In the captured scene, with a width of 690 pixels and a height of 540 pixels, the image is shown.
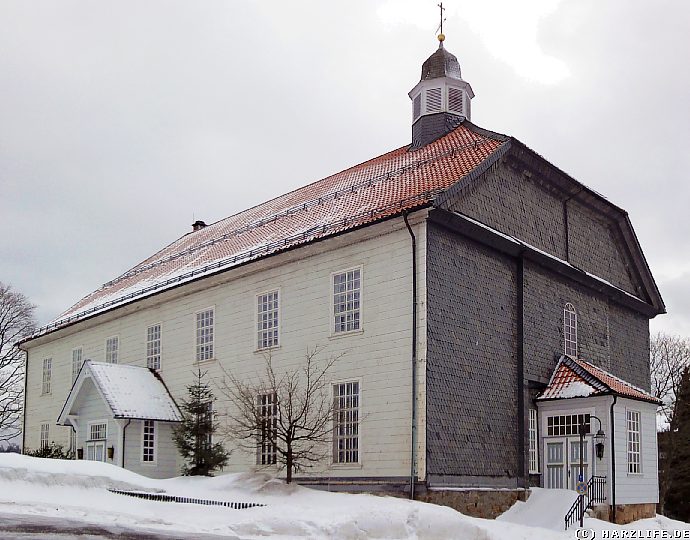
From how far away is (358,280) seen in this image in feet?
75.8

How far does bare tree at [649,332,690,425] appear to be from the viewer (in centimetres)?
5459

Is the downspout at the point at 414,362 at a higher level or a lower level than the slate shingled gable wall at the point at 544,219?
lower

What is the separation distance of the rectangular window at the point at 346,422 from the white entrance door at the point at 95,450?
953cm

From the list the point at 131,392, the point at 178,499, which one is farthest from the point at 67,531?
the point at 131,392

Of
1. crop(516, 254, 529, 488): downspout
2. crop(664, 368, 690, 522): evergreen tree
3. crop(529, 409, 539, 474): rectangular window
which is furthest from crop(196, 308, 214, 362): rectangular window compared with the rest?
crop(664, 368, 690, 522): evergreen tree

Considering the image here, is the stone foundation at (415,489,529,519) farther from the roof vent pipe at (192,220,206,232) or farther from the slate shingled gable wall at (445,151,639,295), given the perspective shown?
the roof vent pipe at (192,220,206,232)

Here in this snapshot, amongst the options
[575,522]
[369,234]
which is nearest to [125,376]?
[369,234]

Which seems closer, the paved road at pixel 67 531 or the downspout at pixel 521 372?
the paved road at pixel 67 531

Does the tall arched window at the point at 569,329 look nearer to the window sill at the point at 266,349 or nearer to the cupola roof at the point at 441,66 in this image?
the window sill at the point at 266,349

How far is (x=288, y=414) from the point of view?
2334 cm

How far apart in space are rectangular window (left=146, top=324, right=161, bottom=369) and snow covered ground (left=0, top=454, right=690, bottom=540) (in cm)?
902

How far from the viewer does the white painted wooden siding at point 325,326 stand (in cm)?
2144

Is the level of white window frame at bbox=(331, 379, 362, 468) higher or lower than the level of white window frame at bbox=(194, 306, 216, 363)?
lower

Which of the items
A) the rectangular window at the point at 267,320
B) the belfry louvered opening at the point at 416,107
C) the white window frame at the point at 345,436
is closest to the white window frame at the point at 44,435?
the rectangular window at the point at 267,320
